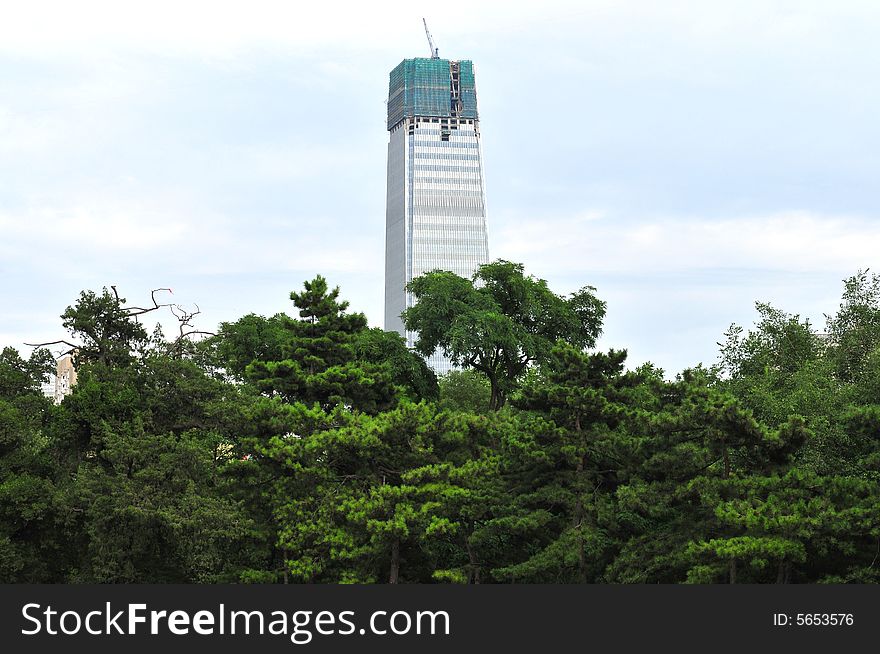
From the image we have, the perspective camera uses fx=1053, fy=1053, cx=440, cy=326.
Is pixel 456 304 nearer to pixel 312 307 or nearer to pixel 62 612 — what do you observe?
pixel 312 307

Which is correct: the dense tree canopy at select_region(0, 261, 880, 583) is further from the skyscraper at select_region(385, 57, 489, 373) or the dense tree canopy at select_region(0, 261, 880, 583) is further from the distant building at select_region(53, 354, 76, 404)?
the skyscraper at select_region(385, 57, 489, 373)

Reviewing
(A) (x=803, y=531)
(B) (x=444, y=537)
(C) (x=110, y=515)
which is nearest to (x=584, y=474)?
(B) (x=444, y=537)

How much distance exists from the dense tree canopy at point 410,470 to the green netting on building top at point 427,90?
142m

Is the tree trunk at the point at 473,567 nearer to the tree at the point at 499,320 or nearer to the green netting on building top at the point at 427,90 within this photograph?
the tree at the point at 499,320

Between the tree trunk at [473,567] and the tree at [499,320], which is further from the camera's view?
the tree at [499,320]

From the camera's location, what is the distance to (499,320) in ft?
135

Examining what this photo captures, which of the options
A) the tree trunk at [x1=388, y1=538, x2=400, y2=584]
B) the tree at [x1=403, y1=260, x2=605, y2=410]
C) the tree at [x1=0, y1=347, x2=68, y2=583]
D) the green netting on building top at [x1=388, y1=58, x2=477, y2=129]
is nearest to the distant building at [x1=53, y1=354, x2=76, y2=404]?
the tree at [x1=0, y1=347, x2=68, y2=583]

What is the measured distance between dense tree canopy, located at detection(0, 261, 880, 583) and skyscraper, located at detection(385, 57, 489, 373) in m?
119

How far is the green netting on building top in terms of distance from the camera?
17412 cm

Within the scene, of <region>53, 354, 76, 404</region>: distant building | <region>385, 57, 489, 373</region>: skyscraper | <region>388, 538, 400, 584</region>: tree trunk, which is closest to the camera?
<region>388, 538, 400, 584</region>: tree trunk

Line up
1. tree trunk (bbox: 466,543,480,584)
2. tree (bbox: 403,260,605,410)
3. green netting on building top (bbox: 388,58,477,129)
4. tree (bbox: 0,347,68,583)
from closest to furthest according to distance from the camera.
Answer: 1. tree trunk (bbox: 466,543,480,584)
2. tree (bbox: 0,347,68,583)
3. tree (bbox: 403,260,605,410)
4. green netting on building top (bbox: 388,58,477,129)

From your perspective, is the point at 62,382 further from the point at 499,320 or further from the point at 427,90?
the point at 427,90

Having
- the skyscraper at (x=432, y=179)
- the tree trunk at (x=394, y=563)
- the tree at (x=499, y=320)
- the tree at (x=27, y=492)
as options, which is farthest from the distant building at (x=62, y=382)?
the skyscraper at (x=432, y=179)

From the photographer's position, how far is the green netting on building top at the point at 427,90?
174125 millimetres
